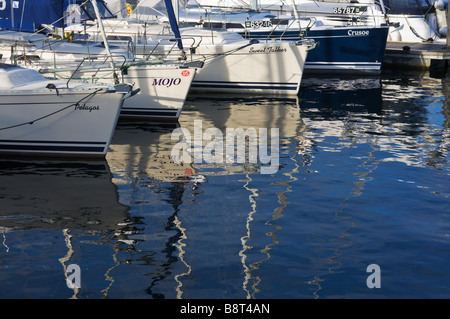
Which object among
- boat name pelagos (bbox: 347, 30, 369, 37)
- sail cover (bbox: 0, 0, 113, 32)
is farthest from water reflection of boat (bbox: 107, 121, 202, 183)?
boat name pelagos (bbox: 347, 30, 369, 37)

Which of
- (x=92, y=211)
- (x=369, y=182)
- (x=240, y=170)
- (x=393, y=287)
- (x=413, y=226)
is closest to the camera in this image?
(x=393, y=287)

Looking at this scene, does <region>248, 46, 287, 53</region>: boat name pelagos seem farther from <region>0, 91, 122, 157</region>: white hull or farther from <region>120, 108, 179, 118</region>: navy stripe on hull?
<region>0, 91, 122, 157</region>: white hull

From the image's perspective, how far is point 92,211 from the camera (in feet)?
45.6

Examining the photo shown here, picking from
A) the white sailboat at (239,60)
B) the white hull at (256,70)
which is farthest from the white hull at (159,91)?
the white hull at (256,70)

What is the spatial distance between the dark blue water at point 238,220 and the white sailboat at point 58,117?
517mm

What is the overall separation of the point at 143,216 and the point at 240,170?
13.3ft

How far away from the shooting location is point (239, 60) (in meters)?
28.9

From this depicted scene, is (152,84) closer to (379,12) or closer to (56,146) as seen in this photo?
(56,146)

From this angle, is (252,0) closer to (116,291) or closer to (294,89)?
(294,89)

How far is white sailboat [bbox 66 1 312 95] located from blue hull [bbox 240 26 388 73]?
513cm

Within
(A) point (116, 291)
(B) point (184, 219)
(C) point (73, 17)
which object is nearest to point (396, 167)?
(B) point (184, 219)

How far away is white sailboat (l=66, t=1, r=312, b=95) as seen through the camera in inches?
1117
